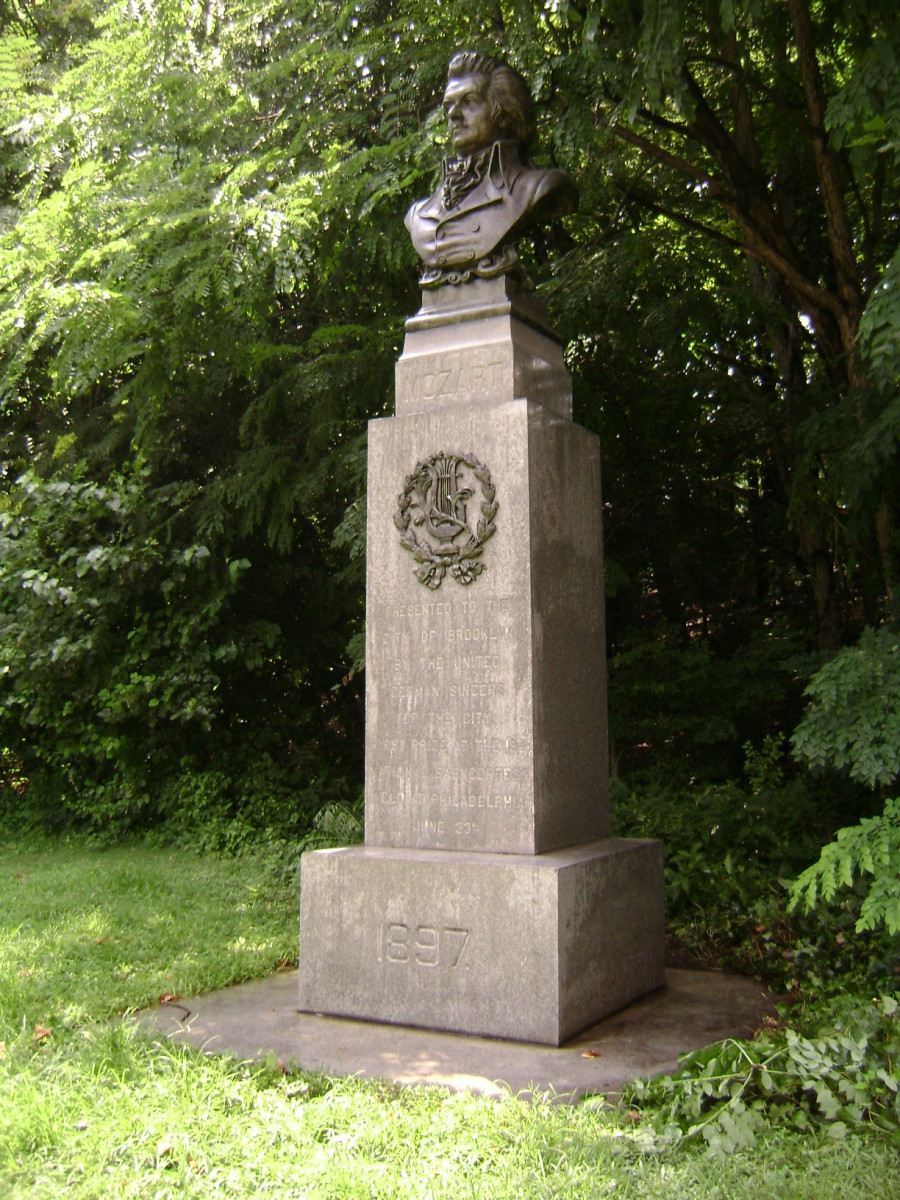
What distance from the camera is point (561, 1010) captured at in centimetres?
424

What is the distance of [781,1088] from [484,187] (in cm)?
414

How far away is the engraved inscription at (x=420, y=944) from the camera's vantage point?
177 inches

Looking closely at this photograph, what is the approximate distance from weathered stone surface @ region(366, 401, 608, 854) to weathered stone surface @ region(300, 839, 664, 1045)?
0.61 ft

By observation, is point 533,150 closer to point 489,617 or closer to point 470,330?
point 470,330

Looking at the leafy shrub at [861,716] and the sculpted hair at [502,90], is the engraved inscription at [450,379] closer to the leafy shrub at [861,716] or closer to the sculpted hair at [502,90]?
the sculpted hair at [502,90]

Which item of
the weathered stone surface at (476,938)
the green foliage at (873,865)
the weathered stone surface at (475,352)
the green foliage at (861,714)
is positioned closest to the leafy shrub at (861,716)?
the green foliage at (861,714)

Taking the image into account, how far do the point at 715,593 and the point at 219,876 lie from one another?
5.89 meters

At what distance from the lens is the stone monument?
175 inches

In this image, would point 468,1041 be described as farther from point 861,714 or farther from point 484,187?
point 484,187

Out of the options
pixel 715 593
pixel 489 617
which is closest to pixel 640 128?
pixel 715 593

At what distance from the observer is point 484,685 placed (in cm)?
479

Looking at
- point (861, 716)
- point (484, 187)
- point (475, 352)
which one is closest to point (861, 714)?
point (861, 716)

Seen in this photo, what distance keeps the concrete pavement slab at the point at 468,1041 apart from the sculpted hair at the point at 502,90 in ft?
13.7

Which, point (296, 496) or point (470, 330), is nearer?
point (470, 330)
